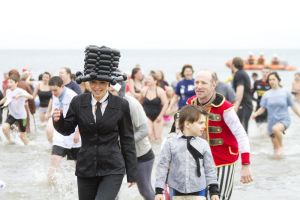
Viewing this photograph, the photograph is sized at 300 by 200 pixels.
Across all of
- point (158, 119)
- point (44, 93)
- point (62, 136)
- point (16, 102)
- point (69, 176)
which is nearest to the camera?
point (62, 136)

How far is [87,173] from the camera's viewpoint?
5020 millimetres

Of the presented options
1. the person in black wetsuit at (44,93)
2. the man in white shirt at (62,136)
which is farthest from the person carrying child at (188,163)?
the person in black wetsuit at (44,93)

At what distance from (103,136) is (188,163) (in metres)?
0.71

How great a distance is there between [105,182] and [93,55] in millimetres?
1011

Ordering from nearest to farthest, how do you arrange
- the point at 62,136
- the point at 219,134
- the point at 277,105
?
the point at 219,134
the point at 62,136
the point at 277,105

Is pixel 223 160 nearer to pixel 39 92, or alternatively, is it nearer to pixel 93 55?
pixel 93 55

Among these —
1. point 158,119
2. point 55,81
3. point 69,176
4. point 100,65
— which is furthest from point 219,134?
→ point 158,119

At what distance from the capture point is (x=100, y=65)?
5.03m

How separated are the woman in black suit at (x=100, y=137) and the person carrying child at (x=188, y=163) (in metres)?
0.40

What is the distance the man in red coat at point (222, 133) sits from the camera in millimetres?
5332

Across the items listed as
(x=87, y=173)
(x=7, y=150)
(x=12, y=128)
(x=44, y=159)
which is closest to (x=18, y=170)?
(x=44, y=159)

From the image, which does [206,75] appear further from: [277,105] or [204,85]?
[277,105]

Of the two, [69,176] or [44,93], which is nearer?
[69,176]

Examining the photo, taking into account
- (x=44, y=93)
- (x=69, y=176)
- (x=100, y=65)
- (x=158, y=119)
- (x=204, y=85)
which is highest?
(x=100, y=65)
